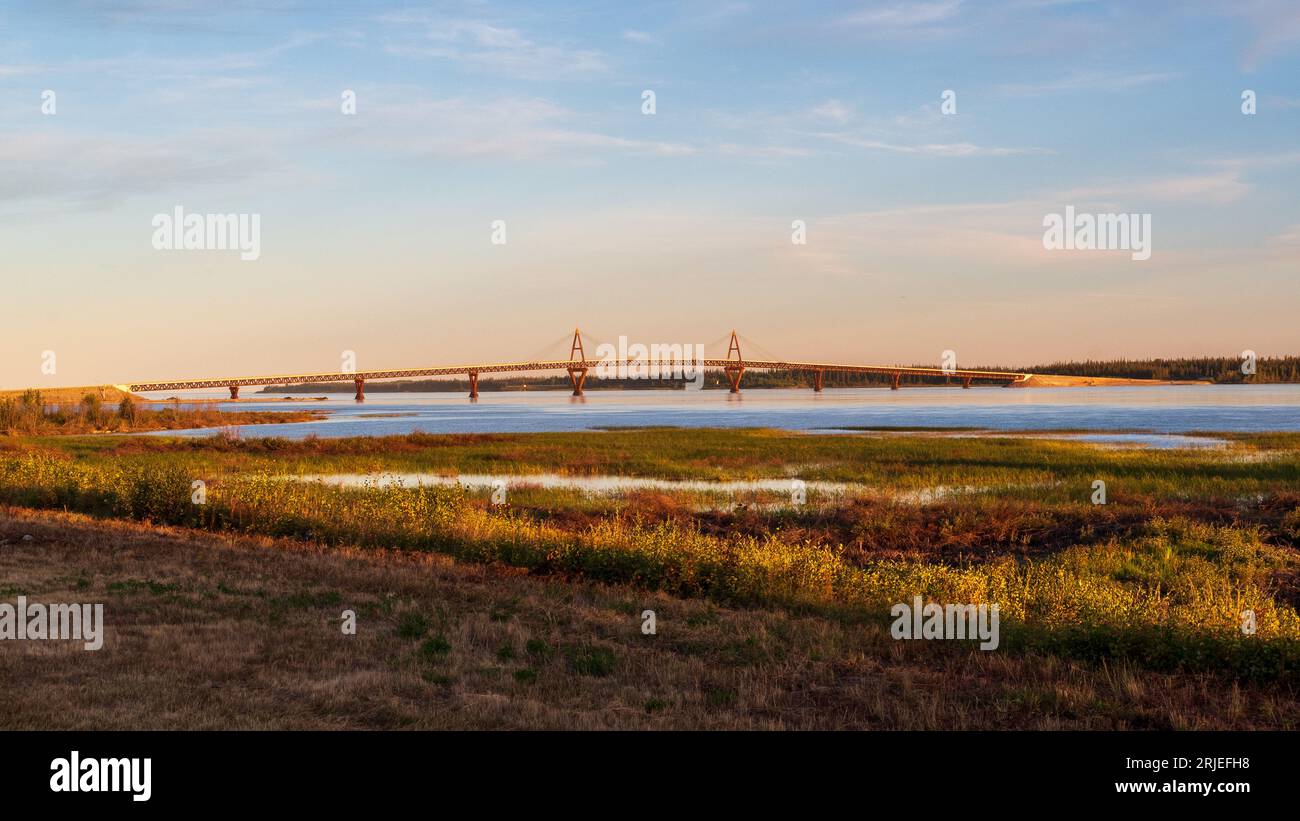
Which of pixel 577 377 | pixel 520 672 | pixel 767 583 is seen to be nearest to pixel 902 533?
pixel 767 583

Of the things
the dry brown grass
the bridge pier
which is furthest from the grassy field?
the bridge pier

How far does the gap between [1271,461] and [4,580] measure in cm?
4275

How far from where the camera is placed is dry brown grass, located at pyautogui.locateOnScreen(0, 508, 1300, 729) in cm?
970

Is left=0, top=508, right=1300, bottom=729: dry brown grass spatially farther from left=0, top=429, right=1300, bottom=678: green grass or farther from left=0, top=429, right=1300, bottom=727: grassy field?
left=0, top=429, right=1300, bottom=678: green grass

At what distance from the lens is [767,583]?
55.0 ft

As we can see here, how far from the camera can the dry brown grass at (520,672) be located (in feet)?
31.8

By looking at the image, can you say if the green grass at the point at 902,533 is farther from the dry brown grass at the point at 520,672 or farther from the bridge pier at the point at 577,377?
the bridge pier at the point at 577,377

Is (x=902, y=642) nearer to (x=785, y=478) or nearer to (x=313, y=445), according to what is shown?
(x=785, y=478)

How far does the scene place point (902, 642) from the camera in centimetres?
1305

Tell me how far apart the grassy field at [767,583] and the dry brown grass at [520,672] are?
6cm

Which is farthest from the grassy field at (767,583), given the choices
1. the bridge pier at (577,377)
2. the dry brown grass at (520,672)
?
the bridge pier at (577,377)

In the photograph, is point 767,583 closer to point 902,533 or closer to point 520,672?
point 520,672

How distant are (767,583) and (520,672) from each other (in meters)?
6.41

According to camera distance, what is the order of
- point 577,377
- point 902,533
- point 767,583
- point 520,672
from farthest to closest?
point 577,377, point 902,533, point 767,583, point 520,672
